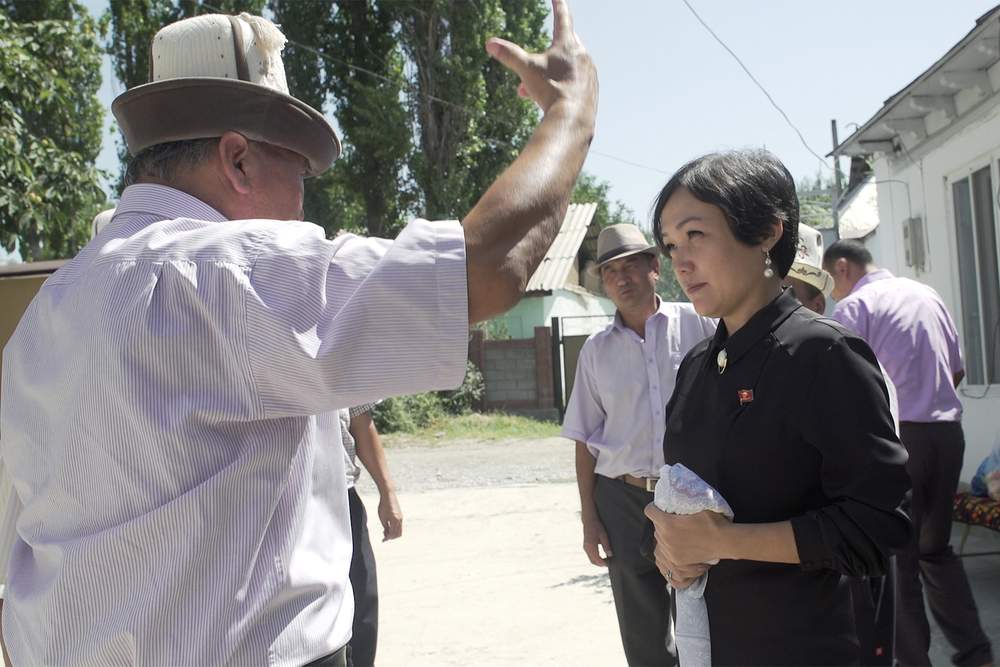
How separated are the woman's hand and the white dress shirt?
6.46 ft

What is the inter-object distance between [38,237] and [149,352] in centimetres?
663

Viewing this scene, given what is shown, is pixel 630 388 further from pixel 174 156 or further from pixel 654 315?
pixel 174 156

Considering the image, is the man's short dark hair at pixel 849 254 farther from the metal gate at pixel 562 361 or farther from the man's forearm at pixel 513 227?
the metal gate at pixel 562 361

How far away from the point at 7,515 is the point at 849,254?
461cm

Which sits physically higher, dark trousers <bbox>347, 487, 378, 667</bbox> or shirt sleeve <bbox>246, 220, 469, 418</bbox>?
shirt sleeve <bbox>246, 220, 469, 418</bbox>

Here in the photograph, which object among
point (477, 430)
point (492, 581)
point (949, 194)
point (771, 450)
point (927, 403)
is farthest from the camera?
point (477, 430)

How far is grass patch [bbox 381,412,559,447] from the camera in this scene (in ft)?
57.0

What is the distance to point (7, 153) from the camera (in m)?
6.32

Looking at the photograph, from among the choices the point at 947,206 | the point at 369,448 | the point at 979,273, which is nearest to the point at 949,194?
the point at 947,206

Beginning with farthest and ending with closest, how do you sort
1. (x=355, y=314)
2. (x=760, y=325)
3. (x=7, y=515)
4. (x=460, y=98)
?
(x=460, y=98)
(x=760, y=325)
(x=7, y=515)
(x=355, y=314)

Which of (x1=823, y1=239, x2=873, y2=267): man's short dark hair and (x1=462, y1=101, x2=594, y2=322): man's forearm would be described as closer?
(x1=462, y1=101, x2=594, y2=322): man's forearm

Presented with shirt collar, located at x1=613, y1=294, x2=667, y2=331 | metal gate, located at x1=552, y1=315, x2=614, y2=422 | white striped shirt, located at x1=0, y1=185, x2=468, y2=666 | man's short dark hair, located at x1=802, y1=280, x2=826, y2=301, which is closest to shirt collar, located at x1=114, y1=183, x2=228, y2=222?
white striped shirt, located at x1=0, y1=185, x2=468, y2=666

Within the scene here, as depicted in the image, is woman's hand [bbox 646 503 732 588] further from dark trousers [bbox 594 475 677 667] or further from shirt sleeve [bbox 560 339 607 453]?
shirt sleeve [bbox 560 339 607 453]

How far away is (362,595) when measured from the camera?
3490 mm
